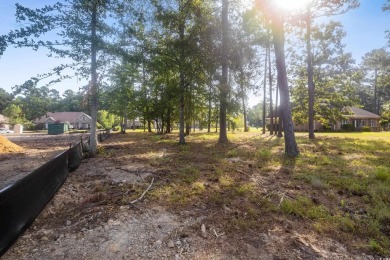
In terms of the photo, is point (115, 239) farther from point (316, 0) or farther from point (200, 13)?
point (316, 0)

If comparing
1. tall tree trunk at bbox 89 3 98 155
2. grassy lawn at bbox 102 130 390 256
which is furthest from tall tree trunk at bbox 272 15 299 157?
tall tree trunk at bbox 89 3 98 155

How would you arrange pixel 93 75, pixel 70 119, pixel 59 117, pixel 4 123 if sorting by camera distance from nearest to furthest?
1. pixel 93 75
2. pixel 4 123
3. pixel 59 117
4. pixel 70 119

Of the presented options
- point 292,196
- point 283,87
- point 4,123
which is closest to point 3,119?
point 4,123

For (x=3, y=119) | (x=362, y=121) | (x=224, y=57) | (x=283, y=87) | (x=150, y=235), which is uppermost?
(x=224, y=57)

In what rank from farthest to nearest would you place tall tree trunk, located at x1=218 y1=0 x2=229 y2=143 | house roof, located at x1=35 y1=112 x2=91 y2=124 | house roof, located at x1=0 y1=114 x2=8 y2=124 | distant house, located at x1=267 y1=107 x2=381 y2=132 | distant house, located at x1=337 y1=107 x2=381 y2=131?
house roof, located at x1=35 y1=112 x2=91 y2=124 → house roof, located at x1=0 y1=114 x2=8 y2=124 → distant house, located at x1=337 y1=107 x2=381 y2=131 → distant house, located at x1=267 y1=107 x2=381 y2=132 → tall tree trunk, located at x1=218 y1=0 x2=229 y2=143

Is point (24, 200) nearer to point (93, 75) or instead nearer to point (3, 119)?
point (93, 75)

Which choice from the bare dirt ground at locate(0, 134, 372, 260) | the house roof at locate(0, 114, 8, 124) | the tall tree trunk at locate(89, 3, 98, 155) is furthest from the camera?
the house roof at locate(0, 114, 8, 124)

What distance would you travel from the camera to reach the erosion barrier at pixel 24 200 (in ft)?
11.3

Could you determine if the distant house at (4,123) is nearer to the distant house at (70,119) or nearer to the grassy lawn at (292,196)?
the distant house at (70,119)

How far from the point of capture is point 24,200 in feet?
13.4

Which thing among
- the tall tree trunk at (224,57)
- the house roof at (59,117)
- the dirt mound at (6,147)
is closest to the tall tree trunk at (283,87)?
the tall tree trunk at (224,57)

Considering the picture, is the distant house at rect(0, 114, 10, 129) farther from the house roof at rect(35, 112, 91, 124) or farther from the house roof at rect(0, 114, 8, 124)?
the house roof at rect(35, 112, 91, 124)

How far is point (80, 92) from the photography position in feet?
39.3

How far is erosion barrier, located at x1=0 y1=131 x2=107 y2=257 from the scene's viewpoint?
3.44 metres
